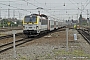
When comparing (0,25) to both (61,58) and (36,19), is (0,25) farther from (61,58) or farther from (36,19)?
(61,58)

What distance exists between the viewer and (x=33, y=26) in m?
29.8

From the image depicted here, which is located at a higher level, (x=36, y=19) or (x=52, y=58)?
(x=36, y=19)


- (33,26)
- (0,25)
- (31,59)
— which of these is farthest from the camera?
(0,25)

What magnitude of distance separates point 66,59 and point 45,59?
105 cm

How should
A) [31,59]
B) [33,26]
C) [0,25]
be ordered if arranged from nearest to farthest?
[31,59] → [33,26] → [0,25]

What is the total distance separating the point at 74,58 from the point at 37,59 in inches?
77.2

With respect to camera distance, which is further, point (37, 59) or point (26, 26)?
point (26, 26)

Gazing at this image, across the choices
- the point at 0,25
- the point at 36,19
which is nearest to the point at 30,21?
the point at 36,19

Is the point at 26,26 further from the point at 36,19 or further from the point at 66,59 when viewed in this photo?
the point at 66,59

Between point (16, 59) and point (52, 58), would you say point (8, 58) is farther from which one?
point (52, 58)

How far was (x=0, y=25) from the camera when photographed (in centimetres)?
9569

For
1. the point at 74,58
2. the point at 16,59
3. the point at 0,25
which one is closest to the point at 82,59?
the point at 74,58

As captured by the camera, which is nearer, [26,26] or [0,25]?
[26,26]

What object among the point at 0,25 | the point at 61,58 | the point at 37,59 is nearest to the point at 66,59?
the point at 61,58
